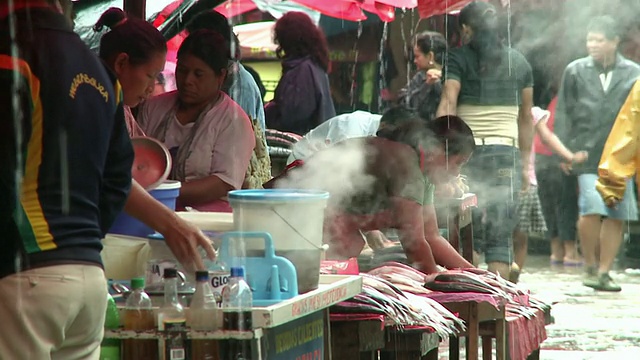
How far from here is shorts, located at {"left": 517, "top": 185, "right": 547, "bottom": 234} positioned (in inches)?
388

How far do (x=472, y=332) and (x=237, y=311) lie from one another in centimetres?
215

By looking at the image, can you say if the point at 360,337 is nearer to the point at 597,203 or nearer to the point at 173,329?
the point at 173,329

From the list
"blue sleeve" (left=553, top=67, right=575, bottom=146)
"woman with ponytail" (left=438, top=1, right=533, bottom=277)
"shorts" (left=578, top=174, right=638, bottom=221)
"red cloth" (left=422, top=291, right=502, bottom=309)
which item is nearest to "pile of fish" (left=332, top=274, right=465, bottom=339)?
"red cloth" (left=422, top=291, right=502, bottom=309)

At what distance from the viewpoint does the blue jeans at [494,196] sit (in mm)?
8312

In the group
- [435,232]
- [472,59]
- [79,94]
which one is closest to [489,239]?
[472,59]

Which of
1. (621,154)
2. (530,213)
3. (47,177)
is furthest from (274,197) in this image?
(621,154)

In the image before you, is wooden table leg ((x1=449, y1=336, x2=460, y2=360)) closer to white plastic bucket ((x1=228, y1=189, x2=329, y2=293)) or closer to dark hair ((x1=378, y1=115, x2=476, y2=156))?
dark hair ((x1=378, y1=115, x2=476, y2=156))

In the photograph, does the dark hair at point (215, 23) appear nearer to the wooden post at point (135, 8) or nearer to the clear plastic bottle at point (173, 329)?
the wooden post at point (135, 8)

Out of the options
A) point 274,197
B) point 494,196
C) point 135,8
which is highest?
point 135,8

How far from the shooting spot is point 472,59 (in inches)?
324

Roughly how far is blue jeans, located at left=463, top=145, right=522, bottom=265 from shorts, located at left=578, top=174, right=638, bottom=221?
5.38ft

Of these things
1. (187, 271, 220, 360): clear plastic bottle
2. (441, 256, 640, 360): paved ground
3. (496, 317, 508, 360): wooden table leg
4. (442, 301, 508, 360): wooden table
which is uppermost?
(187, 271, 220, 360): clear plastic bottle

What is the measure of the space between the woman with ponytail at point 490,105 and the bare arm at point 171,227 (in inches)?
189

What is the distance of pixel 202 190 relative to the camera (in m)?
5.02
